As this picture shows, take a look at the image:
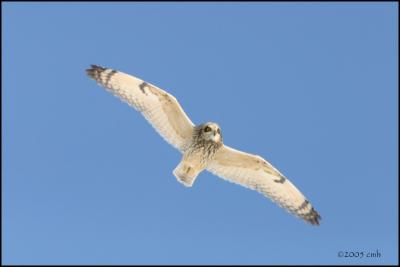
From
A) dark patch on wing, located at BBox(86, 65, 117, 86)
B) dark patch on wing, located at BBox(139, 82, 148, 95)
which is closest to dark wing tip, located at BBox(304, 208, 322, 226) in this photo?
dark patch on wing, located at BBox(139, 82, 148, 95)

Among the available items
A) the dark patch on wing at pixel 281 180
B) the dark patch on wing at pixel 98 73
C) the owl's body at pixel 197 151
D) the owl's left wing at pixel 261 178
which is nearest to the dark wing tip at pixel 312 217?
the owl's left wing at pixel 261 178

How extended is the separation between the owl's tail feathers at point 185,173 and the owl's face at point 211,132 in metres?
0.55

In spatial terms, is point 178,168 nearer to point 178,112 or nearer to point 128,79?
point 178,112

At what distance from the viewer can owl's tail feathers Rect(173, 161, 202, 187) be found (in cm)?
1218

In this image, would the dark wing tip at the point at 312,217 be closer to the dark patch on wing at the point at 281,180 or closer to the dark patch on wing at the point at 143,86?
the dark patch on wing at the point at 281,180

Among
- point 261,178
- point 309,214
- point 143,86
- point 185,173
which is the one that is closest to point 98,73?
point 143,86

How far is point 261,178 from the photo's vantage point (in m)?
12.9

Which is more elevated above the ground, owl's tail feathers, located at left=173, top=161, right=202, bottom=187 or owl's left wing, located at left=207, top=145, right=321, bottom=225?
owl's left wing, located at left=207, top=145, right=321, bottom=225

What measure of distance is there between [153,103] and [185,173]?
1.26m

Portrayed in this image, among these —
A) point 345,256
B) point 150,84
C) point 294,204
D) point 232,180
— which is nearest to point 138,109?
point 150,84

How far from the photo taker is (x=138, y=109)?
40.4 ft

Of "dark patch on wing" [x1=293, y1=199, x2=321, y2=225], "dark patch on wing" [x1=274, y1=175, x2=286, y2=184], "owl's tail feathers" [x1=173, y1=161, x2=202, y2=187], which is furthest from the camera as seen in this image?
"dark patch on wing" [x1=293, y1=199, x2=321, y2=225]

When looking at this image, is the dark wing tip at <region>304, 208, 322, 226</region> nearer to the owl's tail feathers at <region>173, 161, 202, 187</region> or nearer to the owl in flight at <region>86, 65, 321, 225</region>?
the owl in flight at <region>86, 65, 321, 225</region>

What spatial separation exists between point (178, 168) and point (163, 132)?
0.67m
